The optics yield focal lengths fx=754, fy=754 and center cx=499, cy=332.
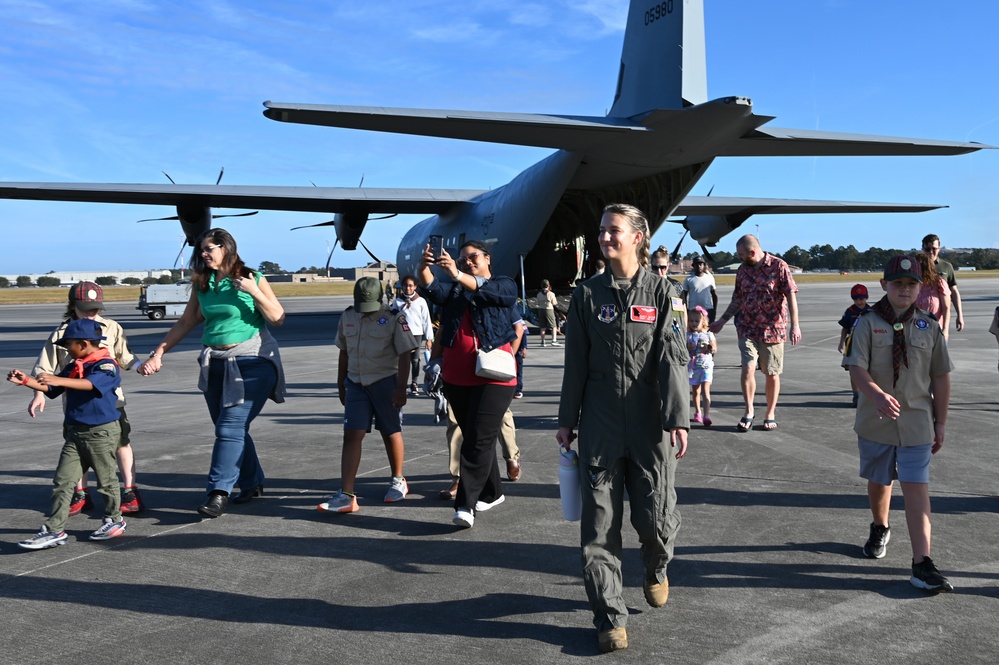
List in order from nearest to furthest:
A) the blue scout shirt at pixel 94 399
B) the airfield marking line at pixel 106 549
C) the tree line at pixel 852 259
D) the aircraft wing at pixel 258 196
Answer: the airfield marking line at pixel 106 549
the blue scout shirt at pixel 94 399
the aircraft wing at pixel 258 196
the tree line at pixel 852 259

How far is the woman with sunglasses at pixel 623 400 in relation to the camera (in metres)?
3.49

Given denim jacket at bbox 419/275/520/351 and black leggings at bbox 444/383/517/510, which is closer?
black leggings at bbox 444/383/517/510

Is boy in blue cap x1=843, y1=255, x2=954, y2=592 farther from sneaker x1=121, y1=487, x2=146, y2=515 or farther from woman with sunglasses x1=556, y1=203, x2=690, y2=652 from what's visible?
sneaker x1=121, y1=487, x2=146, y2=515

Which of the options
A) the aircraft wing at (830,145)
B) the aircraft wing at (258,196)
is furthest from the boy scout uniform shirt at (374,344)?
the aircraft wing at (258,196)

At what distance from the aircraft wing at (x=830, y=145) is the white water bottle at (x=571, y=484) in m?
11.0

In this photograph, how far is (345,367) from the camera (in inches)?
230

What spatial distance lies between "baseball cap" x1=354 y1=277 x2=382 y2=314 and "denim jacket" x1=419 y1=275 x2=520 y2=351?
0.60 m

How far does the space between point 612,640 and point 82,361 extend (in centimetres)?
399

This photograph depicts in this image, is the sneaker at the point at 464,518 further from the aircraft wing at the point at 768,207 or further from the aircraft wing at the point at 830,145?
the aircraft wing at the point at 768,207

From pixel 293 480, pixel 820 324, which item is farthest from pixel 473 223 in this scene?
pixel 293 480

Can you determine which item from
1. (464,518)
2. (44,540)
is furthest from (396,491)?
(44,540)

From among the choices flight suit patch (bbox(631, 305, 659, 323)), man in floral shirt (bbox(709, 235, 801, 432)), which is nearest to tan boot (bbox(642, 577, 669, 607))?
flight suit patch (bbox(631, 305, 659, 323))

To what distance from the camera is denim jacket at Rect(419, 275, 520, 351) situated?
5.25 metres

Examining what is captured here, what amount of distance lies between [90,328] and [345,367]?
5.81 ft
